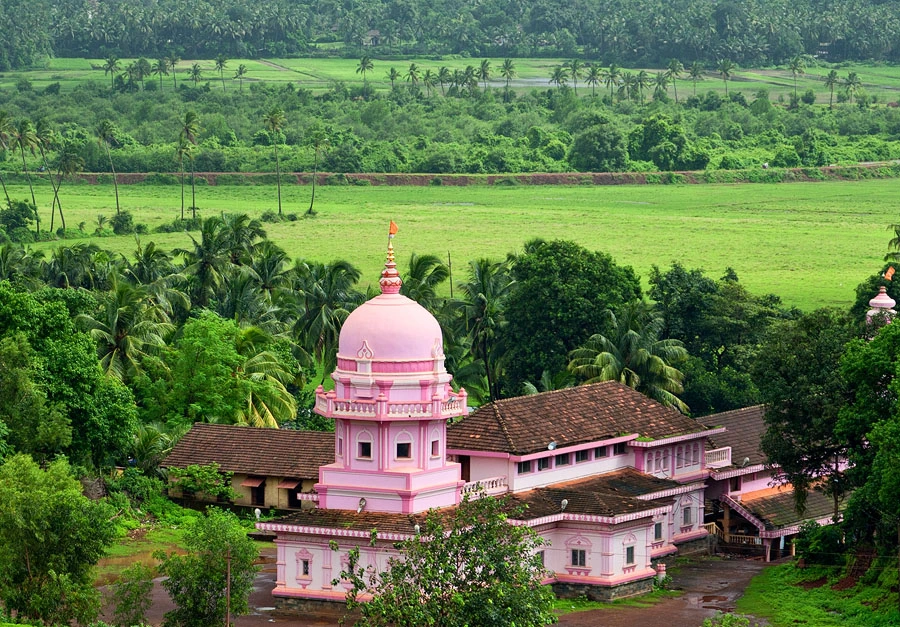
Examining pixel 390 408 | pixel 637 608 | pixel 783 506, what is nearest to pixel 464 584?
pixel 390 408

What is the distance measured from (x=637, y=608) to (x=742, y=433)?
13.3 meters

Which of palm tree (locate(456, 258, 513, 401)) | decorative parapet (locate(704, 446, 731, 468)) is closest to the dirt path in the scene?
decorative parapet (locate(704, 446, 731, 468))

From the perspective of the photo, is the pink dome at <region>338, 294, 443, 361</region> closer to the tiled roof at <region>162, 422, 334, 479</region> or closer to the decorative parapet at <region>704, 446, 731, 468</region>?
the tiled roof at <region>162, 422, 334, 479</region>

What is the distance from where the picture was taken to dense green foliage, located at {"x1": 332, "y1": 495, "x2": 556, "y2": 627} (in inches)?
1549

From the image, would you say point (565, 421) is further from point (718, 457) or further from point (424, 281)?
point (424, 281)

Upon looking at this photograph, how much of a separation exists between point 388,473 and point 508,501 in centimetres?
337

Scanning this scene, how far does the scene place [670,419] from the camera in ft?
198

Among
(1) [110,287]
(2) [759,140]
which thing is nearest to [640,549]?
(1) [110,287]

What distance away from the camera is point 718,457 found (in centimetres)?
6134

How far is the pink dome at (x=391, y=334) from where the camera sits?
50.8 meters

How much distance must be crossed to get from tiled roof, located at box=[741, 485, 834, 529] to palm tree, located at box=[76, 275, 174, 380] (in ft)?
64.0

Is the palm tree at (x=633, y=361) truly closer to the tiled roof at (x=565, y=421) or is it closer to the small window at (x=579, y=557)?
the tiled roof at (x=565, y=421)

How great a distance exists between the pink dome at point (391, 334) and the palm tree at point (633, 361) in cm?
1523

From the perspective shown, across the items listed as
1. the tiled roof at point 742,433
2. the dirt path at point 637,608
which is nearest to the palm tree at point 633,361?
the tiled roof at point 742,433
